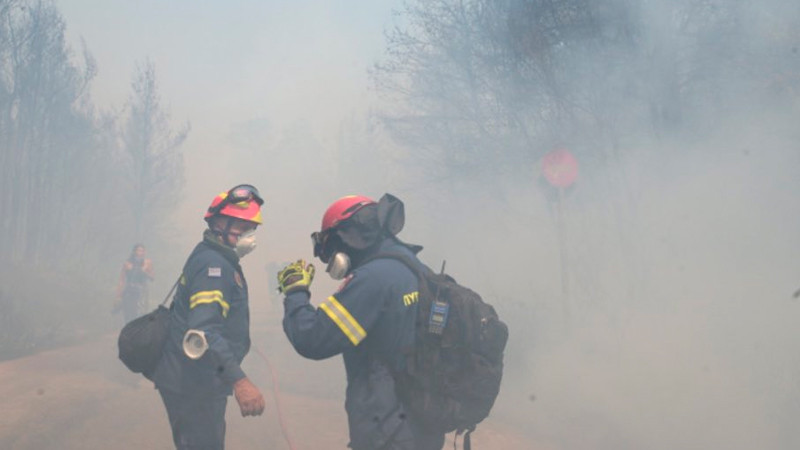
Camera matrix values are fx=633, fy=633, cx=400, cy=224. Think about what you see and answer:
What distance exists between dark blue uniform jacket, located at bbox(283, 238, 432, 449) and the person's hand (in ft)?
1.98

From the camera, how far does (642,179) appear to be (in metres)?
9.86

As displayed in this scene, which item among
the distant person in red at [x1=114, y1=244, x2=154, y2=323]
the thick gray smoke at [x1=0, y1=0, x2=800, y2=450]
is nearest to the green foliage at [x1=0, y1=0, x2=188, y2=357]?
the distant person in red at [x1=114, y1=244, x2=154, y2=323]

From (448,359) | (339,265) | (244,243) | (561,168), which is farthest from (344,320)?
(561,168)

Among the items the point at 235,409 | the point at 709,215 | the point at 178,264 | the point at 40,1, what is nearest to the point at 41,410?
the point at 235,409

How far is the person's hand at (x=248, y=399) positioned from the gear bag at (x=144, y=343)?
55 cm

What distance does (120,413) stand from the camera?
22.9 ft

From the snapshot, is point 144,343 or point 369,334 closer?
point 369,334

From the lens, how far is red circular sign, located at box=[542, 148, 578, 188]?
9695 mm

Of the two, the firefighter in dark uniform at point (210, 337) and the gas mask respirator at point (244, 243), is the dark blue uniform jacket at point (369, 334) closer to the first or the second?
the firefighter in dark uniform at point (210, 337)

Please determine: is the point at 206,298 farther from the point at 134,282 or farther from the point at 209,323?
the point at 134,282

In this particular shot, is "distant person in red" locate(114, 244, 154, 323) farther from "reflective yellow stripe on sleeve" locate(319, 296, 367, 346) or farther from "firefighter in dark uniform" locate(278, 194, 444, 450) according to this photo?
"reflective yellow stripe on sleeve" locate(319, 296, 367, 346)

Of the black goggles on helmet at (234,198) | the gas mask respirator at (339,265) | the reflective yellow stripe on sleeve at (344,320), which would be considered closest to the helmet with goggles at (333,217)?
the gas mask respirator at (339,265)

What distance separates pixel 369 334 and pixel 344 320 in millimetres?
164

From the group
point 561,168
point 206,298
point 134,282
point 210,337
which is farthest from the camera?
point 134,282
